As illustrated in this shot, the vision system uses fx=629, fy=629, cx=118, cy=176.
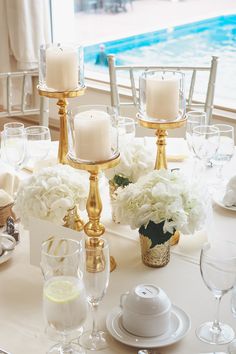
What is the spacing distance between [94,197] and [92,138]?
0.43 ft

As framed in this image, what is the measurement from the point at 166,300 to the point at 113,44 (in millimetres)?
5957

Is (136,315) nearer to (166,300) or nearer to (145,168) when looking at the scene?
(166,300)

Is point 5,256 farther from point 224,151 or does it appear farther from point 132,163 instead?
point 224,151

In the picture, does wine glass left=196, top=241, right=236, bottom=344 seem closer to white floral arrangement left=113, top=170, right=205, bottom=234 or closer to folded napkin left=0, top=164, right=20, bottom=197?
white floral arrangement left=113, top=170, right=205, bottom=234

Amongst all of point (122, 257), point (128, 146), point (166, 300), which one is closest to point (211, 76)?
point (128, 146)

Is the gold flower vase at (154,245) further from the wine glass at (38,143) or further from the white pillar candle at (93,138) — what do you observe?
the wine glass at (38,143)

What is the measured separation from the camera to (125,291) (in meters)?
1.32

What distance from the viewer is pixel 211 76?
245cm

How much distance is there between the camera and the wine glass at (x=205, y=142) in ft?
5.78

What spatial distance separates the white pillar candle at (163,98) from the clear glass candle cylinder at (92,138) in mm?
226

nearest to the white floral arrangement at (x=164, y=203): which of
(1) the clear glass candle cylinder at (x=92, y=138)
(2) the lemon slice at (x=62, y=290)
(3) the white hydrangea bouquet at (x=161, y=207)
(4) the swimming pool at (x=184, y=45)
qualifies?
(3) the white hydrangea bouquet at (x=161, y=207)

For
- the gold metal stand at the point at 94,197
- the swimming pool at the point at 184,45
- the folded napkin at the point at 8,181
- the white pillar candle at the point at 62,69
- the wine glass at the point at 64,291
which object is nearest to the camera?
the wine glass at the point at 64,291

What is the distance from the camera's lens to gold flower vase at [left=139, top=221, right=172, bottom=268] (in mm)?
1331

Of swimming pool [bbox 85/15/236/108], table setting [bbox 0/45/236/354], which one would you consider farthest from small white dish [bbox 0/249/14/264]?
swimming pool [bbox 85/15/236/108]
